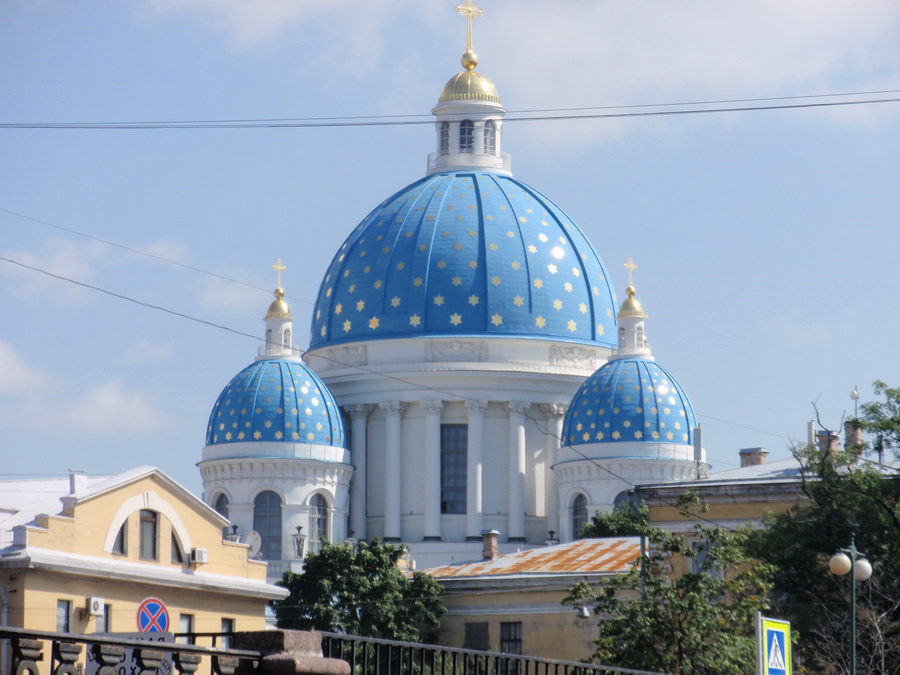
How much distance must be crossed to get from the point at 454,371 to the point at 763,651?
58.8m

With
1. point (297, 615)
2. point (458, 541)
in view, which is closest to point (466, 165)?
point (458, 541)

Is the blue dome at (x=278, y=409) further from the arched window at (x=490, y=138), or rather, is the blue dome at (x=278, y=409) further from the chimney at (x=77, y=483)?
the chimney at (x=77, y=483)

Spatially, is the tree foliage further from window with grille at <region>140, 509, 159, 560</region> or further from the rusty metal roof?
the rusty metal roof

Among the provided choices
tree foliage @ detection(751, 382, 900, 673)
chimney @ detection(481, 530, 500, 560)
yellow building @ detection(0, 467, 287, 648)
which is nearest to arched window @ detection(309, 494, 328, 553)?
chimney @ detection(481, 530, 500, 560)

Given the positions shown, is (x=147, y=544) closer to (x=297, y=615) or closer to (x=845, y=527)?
(x=845, y=527)

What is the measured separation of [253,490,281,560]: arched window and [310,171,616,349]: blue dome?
24.9 ft

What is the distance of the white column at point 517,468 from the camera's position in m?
76.6

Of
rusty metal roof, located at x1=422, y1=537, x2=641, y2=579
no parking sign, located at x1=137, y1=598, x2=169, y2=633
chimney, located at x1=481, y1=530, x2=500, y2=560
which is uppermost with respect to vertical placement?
chimney, located at x1=481, y1=530, x2=500, y2=560

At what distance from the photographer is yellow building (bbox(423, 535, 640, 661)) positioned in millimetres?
49031

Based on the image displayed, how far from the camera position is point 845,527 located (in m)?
34.3

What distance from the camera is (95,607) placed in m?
33.0

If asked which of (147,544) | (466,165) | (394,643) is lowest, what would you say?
(394,643)

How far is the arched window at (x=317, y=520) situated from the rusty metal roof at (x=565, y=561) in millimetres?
15360

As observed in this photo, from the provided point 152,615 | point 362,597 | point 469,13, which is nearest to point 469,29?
point 469,13
